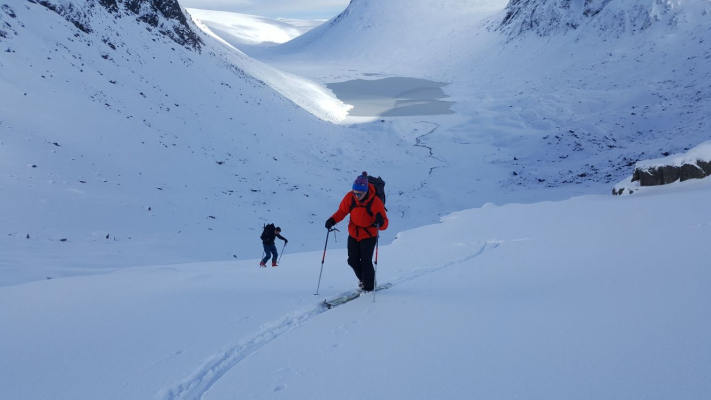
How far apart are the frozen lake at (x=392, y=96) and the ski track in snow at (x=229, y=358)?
3477cm

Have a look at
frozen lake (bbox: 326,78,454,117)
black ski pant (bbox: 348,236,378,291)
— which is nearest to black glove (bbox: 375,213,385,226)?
black ski pant (bbox: 348,236,378,291)

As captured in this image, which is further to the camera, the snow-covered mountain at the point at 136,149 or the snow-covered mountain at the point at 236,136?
the snow-covered mountain at the point at 236,136

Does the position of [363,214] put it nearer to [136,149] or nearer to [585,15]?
[136,149]

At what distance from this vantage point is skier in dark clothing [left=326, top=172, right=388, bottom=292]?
6457 mm

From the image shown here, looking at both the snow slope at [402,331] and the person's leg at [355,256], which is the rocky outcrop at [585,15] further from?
the person's leg at [355,256]

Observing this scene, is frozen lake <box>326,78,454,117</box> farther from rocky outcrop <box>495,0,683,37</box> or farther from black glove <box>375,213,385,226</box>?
black glove <box>375,213,385,226</box>

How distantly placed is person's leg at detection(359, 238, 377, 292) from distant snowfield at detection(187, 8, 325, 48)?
127402mm

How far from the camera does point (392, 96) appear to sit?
51.1m

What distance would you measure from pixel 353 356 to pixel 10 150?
15078mm

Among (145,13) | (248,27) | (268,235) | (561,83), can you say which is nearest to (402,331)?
(268,235)

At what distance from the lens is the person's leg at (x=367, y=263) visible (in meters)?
6.69

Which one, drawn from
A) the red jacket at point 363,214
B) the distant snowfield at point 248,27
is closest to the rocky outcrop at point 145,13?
the red jacket at point 363,214

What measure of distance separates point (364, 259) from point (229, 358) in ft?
8.96

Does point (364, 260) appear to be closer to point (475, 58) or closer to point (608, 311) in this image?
point (608, 311)
